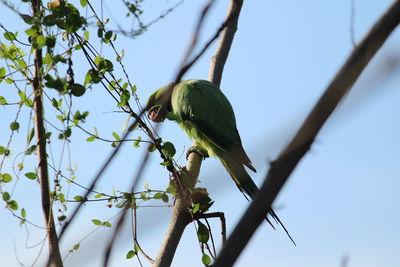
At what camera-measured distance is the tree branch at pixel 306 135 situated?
2.18 feet

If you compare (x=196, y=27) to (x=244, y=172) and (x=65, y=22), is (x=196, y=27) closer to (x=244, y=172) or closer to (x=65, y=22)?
(x=65, y=22)

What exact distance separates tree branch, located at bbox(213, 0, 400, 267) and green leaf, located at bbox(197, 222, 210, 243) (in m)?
1.78

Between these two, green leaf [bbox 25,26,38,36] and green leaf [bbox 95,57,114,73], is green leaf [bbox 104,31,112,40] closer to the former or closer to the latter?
green leaf [bbox 95,57,114,73]

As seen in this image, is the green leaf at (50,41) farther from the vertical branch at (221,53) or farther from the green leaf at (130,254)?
the vertical branch at (221,53)

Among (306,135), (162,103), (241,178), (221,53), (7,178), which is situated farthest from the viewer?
(241,178)

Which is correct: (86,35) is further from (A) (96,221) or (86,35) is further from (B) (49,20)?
(A) (96,221)

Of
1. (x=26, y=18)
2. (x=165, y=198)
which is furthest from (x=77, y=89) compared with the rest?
(x=165, y=198)

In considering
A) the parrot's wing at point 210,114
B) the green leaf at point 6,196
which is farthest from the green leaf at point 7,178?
the parrot's wing at point 210,114

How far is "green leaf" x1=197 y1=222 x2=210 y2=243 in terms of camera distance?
2.46m

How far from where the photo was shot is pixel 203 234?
2.46 metres

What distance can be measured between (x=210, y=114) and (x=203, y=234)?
2.07 m

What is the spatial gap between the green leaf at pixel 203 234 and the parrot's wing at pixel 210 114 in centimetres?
172

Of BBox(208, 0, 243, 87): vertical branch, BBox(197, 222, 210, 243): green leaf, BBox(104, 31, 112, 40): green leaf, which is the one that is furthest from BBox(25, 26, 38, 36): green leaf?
BBox(208, 0, 243, 87): vertical branch

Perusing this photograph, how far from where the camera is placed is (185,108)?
180 inches
